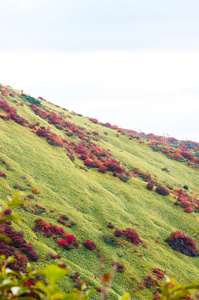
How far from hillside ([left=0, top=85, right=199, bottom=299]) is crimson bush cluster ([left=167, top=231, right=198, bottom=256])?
820 millimetres

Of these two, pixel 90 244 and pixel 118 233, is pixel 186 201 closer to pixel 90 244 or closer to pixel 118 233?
pixel 118 233

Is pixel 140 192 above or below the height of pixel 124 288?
above

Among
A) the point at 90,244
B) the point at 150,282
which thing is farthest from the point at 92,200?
the point at 150,282

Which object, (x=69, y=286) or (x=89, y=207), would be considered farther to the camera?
(x=89, y=207)

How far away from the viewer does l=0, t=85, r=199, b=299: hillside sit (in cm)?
2780

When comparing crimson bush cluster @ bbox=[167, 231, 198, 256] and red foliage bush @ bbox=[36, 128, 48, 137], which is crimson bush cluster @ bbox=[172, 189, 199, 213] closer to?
crimson bush cluster @ bbox=[167, 231, 198, 256]

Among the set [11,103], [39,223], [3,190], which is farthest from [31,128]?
[39,223]

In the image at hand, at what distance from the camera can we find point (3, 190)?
103 feet

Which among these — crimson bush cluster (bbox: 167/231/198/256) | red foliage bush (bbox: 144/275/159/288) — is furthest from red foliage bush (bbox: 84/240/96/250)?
crimson bush cluster (bbox: 167/231/198/256)

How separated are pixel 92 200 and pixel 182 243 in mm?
16026

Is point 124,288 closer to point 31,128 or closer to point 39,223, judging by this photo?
point 39,223

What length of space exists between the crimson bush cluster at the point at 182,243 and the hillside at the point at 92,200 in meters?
0.82

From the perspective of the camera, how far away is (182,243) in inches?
1469

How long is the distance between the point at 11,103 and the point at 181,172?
54210 mm
